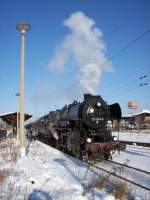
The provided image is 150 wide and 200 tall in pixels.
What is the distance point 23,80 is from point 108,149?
575 cm

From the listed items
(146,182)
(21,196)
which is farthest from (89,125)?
(21,196)

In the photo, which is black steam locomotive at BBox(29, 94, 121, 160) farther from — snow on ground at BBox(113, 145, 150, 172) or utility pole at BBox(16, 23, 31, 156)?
utility pole at BBox(16, 23, 31, 156)

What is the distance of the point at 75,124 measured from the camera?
17.3 metres

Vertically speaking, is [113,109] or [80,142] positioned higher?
[113,109]

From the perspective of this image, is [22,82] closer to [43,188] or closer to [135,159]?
[135,159]

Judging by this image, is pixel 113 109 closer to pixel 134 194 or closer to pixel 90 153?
A: pixel 90 153

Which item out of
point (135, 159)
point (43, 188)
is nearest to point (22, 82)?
point (135, 159)

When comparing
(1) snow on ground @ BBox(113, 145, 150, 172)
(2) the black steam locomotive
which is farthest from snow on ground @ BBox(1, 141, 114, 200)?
(2) the black steam locomotive

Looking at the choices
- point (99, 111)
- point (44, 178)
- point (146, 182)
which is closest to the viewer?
point (44, 178)

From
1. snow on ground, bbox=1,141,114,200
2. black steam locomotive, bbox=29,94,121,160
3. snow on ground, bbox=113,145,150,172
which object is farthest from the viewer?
black steam locomotive, bbox=29,94,121,160

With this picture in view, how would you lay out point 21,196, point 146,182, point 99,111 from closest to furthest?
point 21,196
point 146,182
point 99,111

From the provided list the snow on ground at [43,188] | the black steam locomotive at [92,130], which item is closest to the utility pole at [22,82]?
the black steam locomotive at [92,130]

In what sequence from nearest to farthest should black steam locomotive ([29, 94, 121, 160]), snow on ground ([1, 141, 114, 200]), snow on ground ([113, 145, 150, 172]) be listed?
1. snow on ground ([1, 141, 114, 200])
2. snow on ground ([113, 145, 150, 172])
3. black steam locomotive ([29, 94, 121, 160])

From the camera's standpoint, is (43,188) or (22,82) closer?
(43,188)
